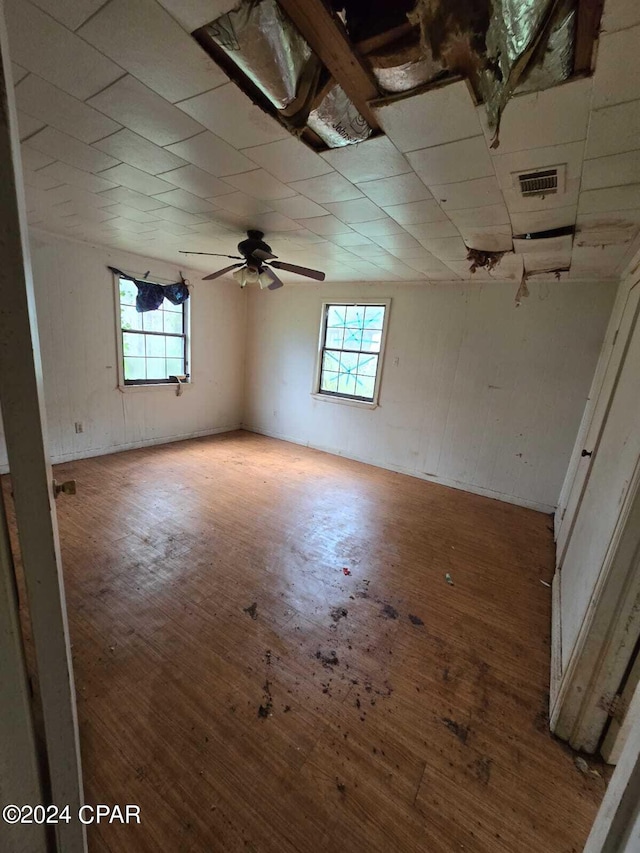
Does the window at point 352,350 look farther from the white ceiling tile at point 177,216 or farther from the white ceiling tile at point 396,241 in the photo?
the white ceiling tile at point 177,216

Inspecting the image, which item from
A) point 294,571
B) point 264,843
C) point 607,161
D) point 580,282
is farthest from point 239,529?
point 580,282

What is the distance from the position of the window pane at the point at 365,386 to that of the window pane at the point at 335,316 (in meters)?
0.88

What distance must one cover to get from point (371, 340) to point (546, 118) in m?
3.38

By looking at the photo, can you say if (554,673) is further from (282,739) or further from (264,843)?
(264,843)

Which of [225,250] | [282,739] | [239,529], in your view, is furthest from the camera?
[225,250]

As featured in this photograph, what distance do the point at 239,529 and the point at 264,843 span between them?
192 cm

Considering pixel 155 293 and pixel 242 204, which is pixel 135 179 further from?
pixel 155 293

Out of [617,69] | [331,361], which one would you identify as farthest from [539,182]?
[331,361]

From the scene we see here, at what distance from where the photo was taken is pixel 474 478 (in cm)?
406

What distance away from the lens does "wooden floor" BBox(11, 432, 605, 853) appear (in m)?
1.15

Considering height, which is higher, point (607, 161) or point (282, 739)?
point (607, 161)

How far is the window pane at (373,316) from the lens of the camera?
4.52 meters

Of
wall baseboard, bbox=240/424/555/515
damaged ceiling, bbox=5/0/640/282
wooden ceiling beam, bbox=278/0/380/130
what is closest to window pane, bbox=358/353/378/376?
wall baseboard, bbox=240/424/555/515

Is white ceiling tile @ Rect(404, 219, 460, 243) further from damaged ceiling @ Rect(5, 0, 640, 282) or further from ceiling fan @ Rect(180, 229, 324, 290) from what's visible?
ceiling fan @ Rect(180, 229, 324, 290)
